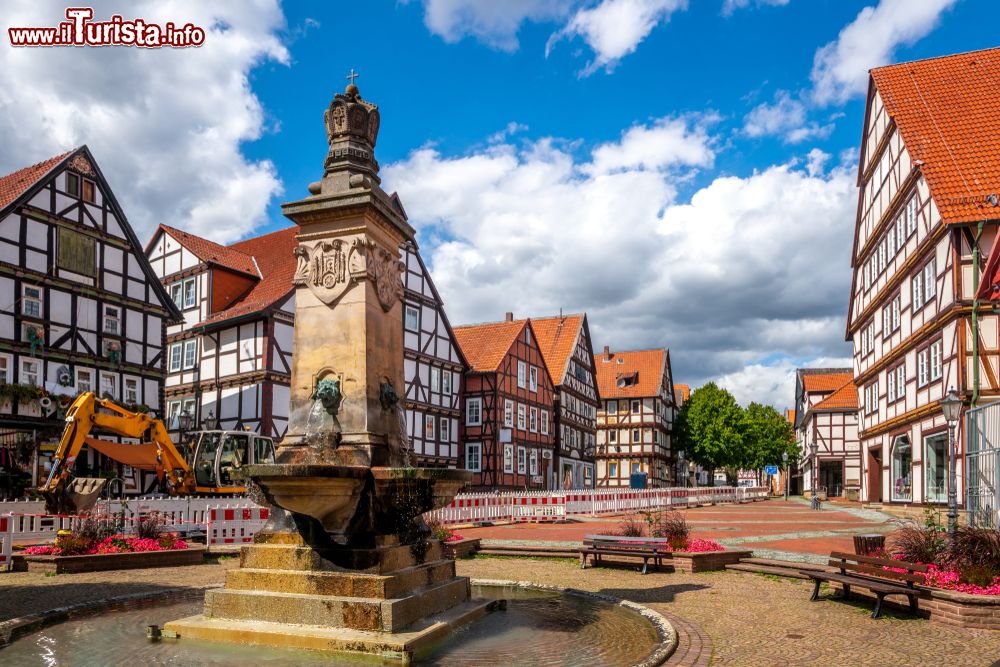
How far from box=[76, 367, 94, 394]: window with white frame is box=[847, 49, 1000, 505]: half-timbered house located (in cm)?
2883

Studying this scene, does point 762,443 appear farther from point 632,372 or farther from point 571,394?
point 571,394

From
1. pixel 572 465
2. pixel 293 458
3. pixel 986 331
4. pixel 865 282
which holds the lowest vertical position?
pixel 572 465

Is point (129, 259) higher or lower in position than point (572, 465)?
higher

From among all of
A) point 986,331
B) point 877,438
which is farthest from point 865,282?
point 986,331

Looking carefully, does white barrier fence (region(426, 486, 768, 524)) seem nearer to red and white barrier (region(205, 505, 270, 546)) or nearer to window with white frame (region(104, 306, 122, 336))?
red and white barrier (region(205, 505, 270, 546))

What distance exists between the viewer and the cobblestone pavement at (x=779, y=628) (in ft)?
26.1

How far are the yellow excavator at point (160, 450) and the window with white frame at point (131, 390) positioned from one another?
202cm

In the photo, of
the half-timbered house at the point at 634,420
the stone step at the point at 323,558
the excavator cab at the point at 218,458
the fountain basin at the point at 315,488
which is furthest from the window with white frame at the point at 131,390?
the half-timbered house at the point at 634,420

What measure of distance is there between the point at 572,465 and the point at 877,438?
964 inches

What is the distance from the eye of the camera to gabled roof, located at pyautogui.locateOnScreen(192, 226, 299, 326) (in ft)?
114

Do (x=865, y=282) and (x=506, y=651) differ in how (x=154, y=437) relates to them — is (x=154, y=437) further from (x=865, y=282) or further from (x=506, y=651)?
(x=865, y=282)

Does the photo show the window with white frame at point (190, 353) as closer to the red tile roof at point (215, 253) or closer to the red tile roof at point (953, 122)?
the red tile roof at point (215, 253)

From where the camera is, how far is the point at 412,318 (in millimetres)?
40094

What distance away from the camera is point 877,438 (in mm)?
33500
